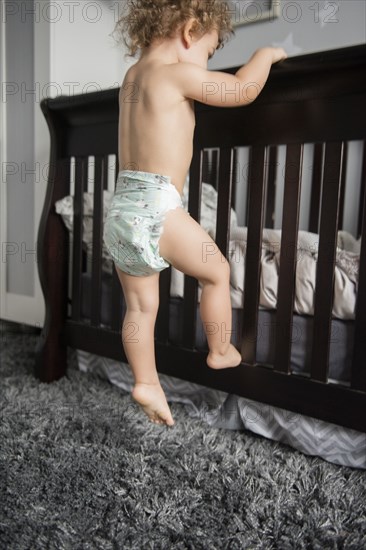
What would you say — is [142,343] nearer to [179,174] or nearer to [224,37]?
[179,174]

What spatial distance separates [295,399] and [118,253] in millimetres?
473

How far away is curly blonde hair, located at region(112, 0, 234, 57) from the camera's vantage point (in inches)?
28.1

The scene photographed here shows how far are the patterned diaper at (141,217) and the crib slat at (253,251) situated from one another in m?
0.26

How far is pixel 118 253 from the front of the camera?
802 millimetres

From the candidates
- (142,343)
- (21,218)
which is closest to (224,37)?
(142,343)

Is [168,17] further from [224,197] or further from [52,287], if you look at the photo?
[52,287]

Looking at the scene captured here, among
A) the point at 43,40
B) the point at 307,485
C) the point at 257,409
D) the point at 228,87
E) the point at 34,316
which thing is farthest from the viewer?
the point at 34,316

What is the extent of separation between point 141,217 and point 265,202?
0.35m

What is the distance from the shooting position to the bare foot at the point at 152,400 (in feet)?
2.68

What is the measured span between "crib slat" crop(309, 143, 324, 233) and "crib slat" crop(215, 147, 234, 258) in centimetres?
86

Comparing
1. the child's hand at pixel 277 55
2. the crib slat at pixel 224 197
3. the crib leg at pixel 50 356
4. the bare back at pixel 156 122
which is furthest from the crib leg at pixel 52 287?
the child's hand at pixel 277 55

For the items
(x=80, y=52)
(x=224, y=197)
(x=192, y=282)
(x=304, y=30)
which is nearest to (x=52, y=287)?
(x=192, y=282)

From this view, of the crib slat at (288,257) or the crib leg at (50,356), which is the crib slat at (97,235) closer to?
the crib leg at (50,356)

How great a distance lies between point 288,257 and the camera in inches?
38.0
